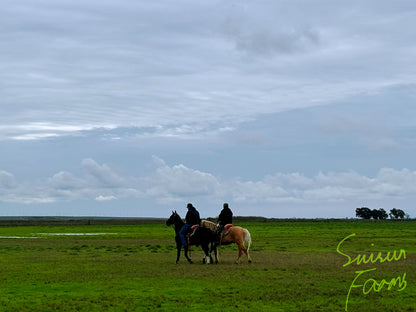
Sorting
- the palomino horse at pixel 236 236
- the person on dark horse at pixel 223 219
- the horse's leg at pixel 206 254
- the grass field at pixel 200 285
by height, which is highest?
the person on dark horse at pixel 223 219

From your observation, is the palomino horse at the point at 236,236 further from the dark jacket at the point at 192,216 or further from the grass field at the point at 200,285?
the grass field at the point at 200,285

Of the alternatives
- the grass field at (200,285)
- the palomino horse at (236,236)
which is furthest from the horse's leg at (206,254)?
the grass field at (200,285)

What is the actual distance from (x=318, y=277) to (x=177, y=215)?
9166 mm

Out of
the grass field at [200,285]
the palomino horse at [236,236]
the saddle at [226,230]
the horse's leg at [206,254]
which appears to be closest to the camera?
the grass field at [200,285]

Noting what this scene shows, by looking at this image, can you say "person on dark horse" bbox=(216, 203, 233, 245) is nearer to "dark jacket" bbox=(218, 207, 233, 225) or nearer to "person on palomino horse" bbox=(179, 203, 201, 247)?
"dark jacket" bbox=(218, 207, 233, 225)

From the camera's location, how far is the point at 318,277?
2225 cm

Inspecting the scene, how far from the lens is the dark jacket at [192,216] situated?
94.3 feet

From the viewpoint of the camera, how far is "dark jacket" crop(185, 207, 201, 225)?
1132 inches

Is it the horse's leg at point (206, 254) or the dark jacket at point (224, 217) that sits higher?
the dark jacket at point (224, 217)

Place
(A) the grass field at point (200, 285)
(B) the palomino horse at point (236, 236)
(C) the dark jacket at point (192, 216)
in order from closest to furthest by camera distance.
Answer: (A) the grass field at point (200, 285) → (C) the dark jacket at point (192, 216) → (B) the palomino horse at point (236, 236)

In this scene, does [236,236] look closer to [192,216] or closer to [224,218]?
[224,218]

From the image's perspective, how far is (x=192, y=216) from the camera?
28828 mm

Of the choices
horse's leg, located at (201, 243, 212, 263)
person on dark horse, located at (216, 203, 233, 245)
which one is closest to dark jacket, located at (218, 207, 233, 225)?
person on dark horse, located at (216, 203, 233, 245)

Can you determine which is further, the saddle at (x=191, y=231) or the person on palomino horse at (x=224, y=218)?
the person on palomino horse at (x=224, y=218)
